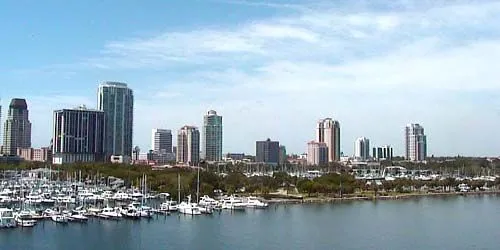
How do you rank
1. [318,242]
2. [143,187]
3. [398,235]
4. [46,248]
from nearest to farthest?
[46,248], [318,242], [398,235], [143,187]

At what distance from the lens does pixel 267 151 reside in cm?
7475

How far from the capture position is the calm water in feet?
55.8

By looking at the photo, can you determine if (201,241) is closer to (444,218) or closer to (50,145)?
(444,218)

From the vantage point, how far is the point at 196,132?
65562 mm

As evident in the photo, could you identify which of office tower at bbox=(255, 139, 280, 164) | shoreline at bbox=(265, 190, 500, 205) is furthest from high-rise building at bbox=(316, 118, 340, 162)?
shoreline at bbox=(265, 190, 500, 205)

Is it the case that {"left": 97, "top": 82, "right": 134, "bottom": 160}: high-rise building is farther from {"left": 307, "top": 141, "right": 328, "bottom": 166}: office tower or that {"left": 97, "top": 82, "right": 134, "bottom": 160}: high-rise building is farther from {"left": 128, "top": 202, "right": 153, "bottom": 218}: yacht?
{"left": 128, "top": 202, "right": 153, "bottom": 218}: yacht

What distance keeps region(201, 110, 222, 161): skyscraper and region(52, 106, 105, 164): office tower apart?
1373 cm

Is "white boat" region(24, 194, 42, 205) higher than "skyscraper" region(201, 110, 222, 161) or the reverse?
the reverse

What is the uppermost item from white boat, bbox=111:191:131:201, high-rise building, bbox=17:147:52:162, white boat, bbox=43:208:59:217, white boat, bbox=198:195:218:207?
high-rise building, bbox=17:147:52:162

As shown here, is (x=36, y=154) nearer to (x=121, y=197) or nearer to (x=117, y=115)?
(x=117, y=115)

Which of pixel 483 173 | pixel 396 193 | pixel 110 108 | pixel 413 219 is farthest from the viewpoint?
pixel 110 108

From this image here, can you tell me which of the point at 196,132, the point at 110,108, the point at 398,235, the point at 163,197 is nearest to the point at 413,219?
the point at 398,235

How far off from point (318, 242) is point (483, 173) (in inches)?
1542

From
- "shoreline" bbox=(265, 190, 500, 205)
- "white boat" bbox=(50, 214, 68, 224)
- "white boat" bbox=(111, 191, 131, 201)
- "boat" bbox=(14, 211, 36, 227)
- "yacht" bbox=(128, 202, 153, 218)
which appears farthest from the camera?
"shoreline" bbox=(265, 190, 500, 205)
